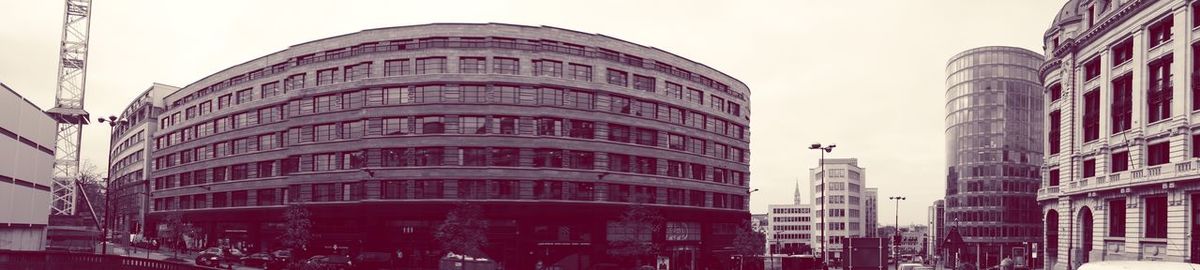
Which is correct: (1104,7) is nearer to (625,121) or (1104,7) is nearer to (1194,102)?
(1194,102)

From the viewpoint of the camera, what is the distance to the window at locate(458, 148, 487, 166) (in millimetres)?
65562

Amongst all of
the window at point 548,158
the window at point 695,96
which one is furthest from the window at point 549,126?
the window at point 695,96

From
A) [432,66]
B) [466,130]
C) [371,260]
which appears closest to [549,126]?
[466,130]

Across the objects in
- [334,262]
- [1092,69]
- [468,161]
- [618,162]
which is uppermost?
[1092,69]

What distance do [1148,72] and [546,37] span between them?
38.4 meters

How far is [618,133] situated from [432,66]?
15027mm

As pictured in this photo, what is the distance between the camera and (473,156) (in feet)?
216

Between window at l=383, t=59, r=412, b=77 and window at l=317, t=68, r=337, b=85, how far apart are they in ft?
18.3

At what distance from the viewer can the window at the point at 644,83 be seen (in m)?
73.9

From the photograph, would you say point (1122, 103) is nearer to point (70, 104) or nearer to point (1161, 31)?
point (1161, 31)

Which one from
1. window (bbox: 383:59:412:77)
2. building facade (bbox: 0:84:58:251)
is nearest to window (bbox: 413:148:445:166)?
window (bbox: 383:59:412:77)

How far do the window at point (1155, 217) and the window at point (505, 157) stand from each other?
3885 centimetres

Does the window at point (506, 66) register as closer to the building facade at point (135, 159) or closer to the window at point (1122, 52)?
the window at point (1122, 52)

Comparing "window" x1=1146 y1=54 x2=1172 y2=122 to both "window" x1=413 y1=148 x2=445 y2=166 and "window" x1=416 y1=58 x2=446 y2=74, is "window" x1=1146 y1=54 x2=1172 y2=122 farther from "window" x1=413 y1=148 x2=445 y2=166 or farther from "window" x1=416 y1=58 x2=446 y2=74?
"window" x1=416 y1=58 x2=446 y2=74
